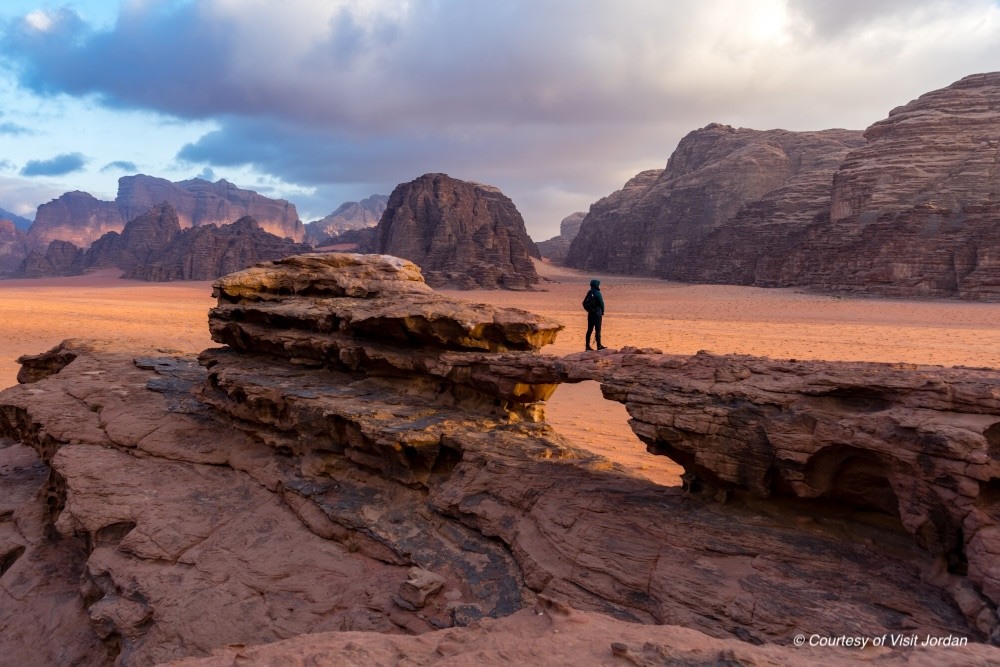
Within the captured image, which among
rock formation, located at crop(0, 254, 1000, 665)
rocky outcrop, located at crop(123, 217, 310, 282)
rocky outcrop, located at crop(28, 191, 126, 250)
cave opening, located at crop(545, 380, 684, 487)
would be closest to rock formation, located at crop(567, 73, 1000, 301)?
cave opening, located at crop(545, 380, 684, 487)

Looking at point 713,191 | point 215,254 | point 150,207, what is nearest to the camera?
point 713,191

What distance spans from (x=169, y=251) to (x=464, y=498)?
95.6 meters

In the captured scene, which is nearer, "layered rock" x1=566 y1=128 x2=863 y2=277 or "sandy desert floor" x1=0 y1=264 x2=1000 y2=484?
"sandy desert floor" x1=0 y1=264 x2=1000 y2=484

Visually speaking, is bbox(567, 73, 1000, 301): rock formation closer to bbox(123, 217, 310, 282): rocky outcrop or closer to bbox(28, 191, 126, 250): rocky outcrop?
bbox(123, 217, 310, 282): rocky outcrop

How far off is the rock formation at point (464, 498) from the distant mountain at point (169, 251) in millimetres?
64253

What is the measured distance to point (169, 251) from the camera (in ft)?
279

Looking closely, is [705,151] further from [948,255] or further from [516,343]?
[516,343]

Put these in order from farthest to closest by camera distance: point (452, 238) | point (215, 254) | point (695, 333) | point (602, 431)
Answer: point (215, 254) < point (452, 238) < point (695, 333) < point (602, 431)

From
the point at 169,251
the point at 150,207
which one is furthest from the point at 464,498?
the point at 150,207

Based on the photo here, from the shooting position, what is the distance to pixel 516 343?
698cm

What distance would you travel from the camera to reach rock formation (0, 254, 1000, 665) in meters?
3.64

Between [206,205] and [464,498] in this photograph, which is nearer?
[464,498]

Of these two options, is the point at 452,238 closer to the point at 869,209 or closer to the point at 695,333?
the point at 869,209

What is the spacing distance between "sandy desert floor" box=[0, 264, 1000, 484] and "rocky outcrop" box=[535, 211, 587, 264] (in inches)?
2803
